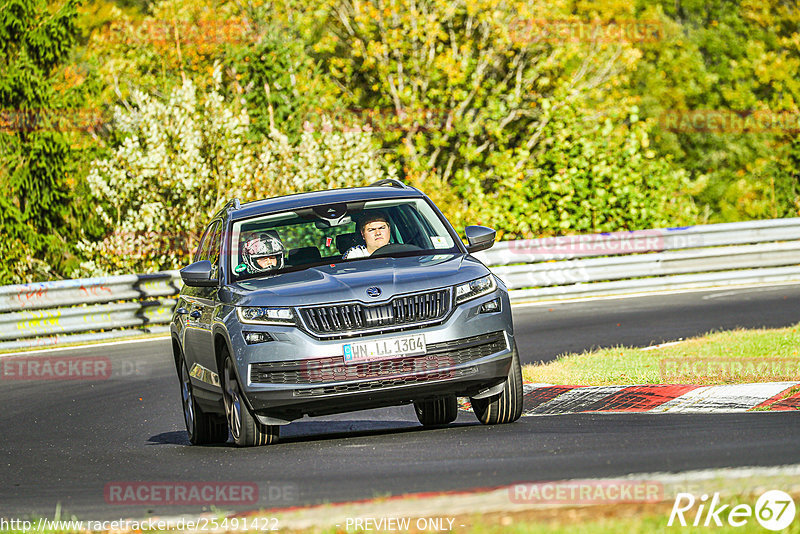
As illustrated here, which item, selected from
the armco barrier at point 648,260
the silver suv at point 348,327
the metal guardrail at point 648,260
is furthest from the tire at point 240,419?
the metal guardrail at point 648,260

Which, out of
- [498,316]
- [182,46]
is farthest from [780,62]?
[498,316]

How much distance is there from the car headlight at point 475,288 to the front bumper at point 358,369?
64 mm

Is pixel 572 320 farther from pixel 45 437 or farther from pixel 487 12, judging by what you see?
pixel 487 12

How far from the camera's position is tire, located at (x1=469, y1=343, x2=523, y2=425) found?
30.0 feet

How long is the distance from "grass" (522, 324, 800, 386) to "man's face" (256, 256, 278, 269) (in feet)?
11.3

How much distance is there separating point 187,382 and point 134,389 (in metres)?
4.20

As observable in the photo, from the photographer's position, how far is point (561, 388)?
1159 centimetres

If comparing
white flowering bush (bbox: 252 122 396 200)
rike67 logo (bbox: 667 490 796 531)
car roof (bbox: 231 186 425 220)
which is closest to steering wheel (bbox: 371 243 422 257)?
car roof (bbox: 231 186 425 220)

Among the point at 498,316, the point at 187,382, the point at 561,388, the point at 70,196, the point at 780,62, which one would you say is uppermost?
the point at 498,316

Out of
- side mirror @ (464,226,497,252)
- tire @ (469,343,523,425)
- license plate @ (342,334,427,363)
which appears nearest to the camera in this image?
license plate @ (342,334,427,363)

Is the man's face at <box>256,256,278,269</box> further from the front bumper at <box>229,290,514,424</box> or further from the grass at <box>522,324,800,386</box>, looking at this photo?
the grass at <box>522,324,800,386</box>

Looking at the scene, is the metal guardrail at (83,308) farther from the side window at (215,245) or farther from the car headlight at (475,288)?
the car headlight at (475,288)

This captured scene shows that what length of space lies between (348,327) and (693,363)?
16.3ft

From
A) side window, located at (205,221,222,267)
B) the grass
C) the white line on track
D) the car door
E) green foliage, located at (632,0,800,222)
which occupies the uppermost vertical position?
side window, located at (205,221,222,267)
